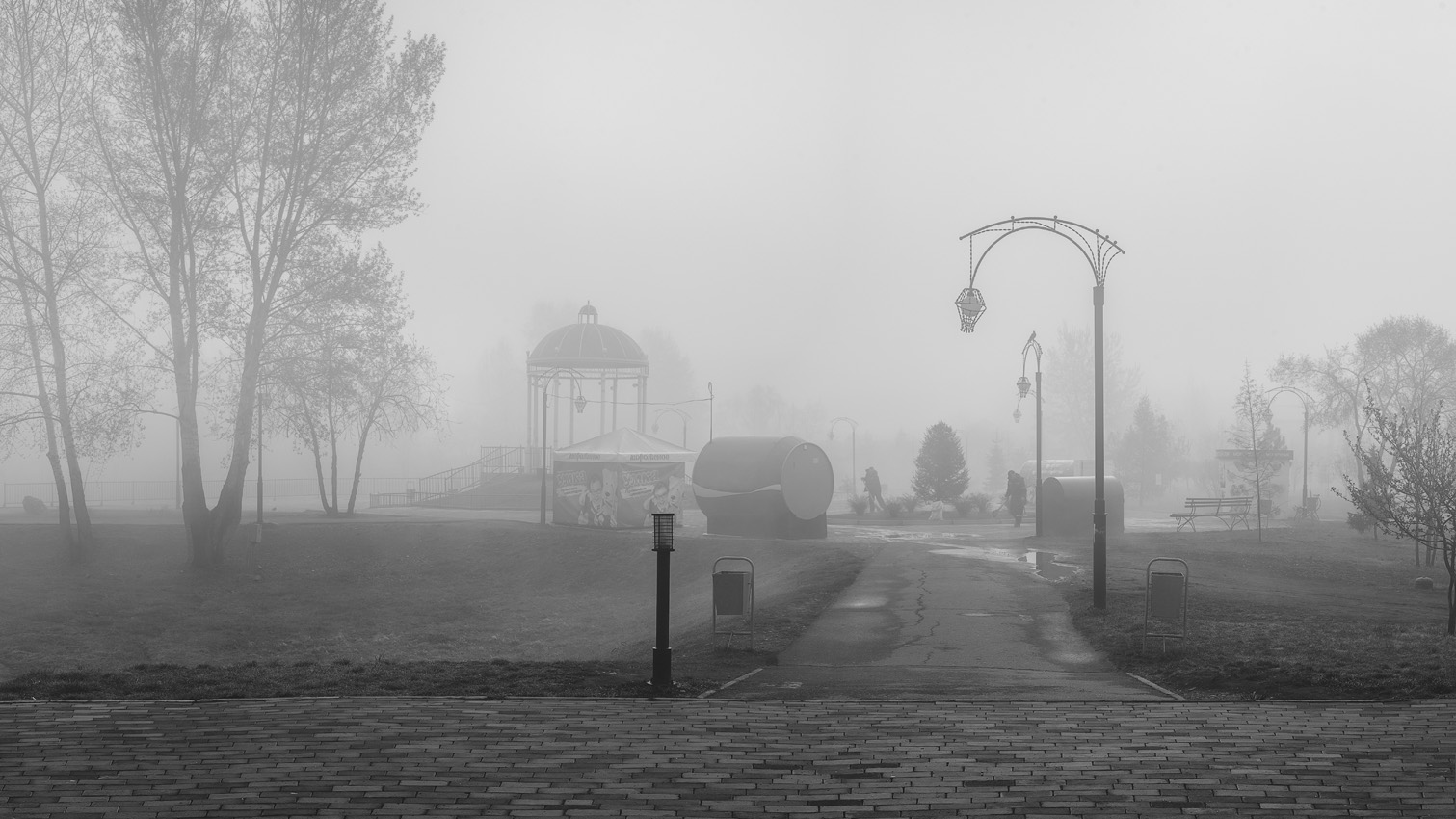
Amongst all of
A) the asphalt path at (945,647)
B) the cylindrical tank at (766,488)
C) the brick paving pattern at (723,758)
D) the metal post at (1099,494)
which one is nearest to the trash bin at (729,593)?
the asphalt path at (945,647)

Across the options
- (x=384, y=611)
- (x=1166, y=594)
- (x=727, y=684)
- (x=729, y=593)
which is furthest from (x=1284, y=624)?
(x=384, y=611)

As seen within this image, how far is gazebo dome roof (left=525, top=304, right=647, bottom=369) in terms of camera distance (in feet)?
165

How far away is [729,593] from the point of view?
1331 cm

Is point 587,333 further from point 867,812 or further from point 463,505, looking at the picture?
point 867,812

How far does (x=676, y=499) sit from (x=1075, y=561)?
1602 centimetres

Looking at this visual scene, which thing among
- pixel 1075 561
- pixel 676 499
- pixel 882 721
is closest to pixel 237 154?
pixel 676 499

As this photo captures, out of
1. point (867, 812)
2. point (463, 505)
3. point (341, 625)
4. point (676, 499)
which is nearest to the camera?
point (867, 812)

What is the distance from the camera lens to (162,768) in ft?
22.6

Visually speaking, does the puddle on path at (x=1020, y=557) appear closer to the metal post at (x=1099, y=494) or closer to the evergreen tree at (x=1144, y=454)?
the metal post at (x=1099, y=494)

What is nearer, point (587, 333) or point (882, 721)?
point (882, 721)

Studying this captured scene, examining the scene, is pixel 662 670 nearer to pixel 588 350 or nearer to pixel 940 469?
pixel 940 469

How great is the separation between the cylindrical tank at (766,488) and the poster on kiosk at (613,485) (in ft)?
9.34

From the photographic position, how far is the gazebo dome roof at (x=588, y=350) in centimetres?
5028

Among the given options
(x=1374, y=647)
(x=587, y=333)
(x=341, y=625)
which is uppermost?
(x=587, y=333)
